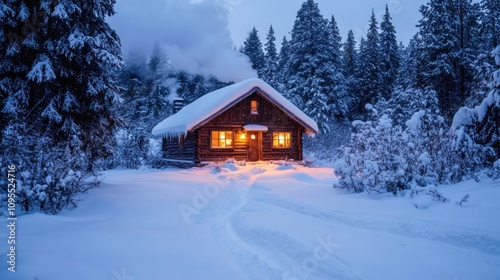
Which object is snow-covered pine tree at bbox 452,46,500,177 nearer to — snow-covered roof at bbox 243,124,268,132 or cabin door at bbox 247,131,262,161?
snow-covered roof at bbox 243,124,268,132

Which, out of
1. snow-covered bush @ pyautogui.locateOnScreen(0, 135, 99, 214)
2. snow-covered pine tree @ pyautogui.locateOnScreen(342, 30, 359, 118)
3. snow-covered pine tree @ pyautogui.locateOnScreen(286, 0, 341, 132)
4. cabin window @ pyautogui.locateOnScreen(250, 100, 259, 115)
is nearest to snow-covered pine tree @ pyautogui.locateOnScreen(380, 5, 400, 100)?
snow-covered pine tree @ pyautogui.locateOnScreen(342, 30, 359, 118)

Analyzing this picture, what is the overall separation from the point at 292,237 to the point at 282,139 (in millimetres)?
18721

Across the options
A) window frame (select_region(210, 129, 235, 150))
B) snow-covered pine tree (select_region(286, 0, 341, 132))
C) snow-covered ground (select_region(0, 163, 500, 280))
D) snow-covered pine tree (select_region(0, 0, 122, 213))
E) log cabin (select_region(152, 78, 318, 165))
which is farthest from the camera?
snow-covered pine tree (select_region(286, 0, 341, 132))

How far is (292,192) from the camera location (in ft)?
33.0

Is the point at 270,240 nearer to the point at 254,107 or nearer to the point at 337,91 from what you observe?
the point at 254,107

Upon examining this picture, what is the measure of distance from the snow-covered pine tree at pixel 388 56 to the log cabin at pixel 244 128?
20443mm

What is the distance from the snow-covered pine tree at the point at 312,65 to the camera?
32763mm

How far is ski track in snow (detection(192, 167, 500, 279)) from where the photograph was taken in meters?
4.46

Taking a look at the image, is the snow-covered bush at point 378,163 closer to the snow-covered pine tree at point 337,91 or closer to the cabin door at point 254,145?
the cabin door at point 254,145

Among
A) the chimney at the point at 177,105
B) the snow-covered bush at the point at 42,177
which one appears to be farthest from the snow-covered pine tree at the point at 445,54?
the snow-covered bush at the point at 42,177

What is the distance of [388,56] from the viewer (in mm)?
39719

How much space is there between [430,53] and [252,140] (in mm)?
18631

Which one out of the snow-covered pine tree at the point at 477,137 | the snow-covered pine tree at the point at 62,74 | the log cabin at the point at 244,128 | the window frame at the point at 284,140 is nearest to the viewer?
the snow-covered pine tree at the point at 477,137

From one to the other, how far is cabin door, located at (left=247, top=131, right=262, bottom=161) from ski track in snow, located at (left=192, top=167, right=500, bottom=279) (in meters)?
14.2
